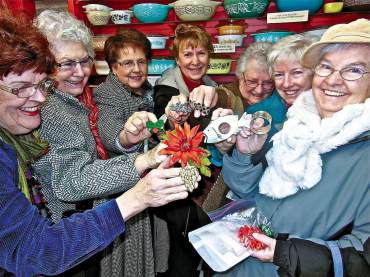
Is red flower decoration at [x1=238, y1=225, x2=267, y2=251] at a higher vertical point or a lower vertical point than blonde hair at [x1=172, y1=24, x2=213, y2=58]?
lower

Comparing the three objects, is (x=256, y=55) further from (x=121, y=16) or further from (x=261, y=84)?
(x=121, y=16)

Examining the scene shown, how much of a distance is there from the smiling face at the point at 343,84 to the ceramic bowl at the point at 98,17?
223 cm

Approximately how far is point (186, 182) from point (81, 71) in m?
0.87

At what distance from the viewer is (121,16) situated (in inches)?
111

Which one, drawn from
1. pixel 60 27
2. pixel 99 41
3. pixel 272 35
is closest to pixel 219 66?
pixel 272 35

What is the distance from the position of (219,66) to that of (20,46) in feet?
6.40

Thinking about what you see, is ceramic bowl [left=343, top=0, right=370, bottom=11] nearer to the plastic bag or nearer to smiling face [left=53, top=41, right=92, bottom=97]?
the plastic bag

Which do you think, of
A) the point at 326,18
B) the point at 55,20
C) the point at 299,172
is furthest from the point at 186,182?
the point at 326,18

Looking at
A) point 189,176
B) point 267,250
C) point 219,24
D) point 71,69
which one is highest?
point 219,24

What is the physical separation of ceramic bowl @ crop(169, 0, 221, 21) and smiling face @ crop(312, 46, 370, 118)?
5.33 feet

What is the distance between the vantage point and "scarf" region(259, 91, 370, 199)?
1074 mm

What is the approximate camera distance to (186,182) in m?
1.06

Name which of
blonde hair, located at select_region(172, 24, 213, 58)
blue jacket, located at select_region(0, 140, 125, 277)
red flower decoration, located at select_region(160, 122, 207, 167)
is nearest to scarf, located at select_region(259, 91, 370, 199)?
red flower decoration, located at select_region(160, 122, 207, 167)

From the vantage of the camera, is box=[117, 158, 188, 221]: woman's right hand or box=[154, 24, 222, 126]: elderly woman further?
box=[154, 24, 222, 126]: elderly woman
